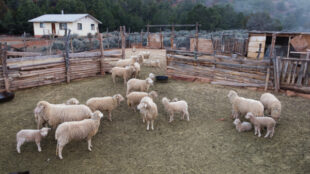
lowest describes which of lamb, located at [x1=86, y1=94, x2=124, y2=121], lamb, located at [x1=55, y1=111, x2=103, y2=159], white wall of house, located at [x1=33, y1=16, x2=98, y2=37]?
lamb, located at [x1=55, y1=111, x2=103, y2=159]

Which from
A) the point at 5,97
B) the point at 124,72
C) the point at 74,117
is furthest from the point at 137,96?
the point at 5,97

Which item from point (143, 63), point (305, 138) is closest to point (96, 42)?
point (143, 63)

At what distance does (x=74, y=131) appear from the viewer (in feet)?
18.1

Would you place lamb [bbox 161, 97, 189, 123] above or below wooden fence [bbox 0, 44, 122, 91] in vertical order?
below

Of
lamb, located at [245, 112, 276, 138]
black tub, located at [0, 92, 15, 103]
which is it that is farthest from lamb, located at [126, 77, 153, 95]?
black tub, located at [0, 92, 15, 103]

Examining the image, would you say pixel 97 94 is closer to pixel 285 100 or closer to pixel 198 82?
Result: pixel 198 82

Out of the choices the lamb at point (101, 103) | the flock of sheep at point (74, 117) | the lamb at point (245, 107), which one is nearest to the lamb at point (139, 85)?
the flock of sheep at point (74, 117)

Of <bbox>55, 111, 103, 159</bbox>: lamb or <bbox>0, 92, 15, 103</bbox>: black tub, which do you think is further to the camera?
<bbox>0, 92, 15, 103</bbox>: black tub

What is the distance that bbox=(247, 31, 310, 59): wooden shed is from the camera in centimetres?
1428

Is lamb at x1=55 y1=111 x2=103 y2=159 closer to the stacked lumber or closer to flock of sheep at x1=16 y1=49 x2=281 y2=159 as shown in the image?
flock of sheep at x1=16 y1=49 x2=281 y2=159

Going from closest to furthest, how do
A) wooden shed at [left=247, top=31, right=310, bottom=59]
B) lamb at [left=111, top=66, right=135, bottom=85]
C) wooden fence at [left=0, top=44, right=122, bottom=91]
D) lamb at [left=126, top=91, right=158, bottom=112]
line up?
lamb at [left=126, top=91, right=158, bottom=112], wooden fence at [left=0, top=44, right=122, bottom=91], lamb at [left=111, top=66, right=135, bottom=85], wooden shed at [left=247, top=31, right=310, bottom=59]

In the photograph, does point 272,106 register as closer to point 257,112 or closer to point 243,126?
point 257,112

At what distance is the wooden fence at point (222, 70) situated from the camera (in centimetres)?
1050

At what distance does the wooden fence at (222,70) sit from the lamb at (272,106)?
301 centimetres
